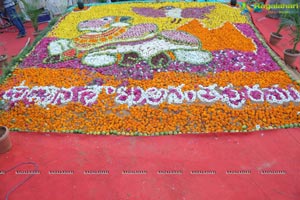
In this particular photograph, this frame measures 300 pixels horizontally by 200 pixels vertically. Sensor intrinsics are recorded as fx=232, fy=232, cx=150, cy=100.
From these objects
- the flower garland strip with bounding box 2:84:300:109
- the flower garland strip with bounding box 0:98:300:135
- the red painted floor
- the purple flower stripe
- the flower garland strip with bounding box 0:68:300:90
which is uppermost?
the purple flower stripe

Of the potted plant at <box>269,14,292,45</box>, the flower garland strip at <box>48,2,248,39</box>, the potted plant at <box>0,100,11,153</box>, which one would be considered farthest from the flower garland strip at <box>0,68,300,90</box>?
the flower garland strip at <box>48,2,248,39</box>

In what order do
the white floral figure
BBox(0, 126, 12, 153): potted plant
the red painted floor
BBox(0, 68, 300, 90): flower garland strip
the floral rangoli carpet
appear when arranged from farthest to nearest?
the white floral figure
BBox(0, 68, 300, 90): flower garland strip
the floral rangoli carpet
BBox(0, 126, 12, 153): potted plant
the red painted floor

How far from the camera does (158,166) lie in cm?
381

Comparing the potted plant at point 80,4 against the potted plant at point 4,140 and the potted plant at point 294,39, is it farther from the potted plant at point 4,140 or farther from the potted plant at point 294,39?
the potted plant at point 294,39

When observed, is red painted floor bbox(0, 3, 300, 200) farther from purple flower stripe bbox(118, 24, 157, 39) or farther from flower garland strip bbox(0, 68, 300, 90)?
purple flower stripe bbox(118, 24, 157, 39)

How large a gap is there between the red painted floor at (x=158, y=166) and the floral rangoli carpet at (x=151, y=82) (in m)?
0.28

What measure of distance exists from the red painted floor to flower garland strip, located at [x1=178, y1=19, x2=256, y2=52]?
3.41 metres

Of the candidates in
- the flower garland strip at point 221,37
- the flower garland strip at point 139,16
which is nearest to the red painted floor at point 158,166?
the flower garland strip at point 221,37

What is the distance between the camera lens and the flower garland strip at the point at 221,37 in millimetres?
6988

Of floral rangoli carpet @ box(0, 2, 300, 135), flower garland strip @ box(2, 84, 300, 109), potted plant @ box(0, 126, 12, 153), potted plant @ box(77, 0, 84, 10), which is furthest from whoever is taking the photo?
potted plant @ box(77, 0, 84, 10)

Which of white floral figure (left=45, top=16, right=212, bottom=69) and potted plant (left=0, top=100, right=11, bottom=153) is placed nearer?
potted plant (left=0, top=100, right=11, bottom=153)

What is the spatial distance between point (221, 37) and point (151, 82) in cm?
340

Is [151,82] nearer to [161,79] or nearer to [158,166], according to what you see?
[161,79]

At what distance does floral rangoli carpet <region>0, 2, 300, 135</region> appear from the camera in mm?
4641
